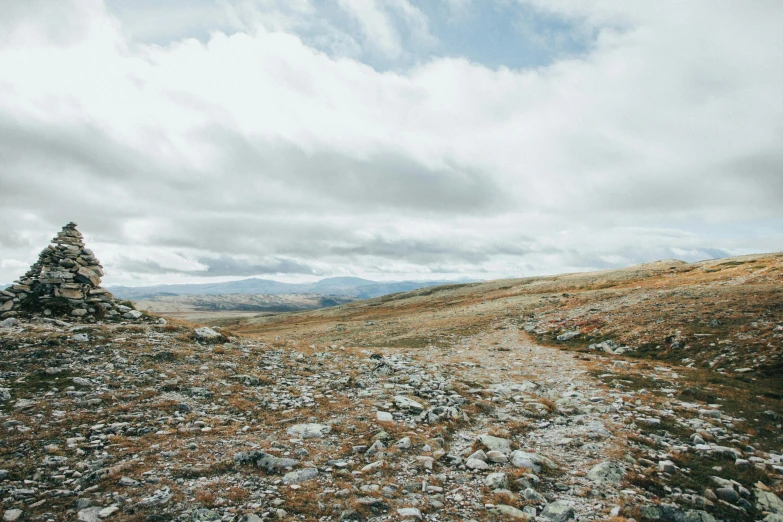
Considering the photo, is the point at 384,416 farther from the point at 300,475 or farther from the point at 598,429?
the point at 598,429

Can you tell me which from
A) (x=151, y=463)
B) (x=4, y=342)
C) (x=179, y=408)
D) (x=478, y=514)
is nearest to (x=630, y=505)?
(x=478, y=514)

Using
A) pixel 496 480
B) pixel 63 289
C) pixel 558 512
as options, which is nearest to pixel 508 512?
pixel 558 512

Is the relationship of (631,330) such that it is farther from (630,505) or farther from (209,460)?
(209,460)

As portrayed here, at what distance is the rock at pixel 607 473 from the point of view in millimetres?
8492

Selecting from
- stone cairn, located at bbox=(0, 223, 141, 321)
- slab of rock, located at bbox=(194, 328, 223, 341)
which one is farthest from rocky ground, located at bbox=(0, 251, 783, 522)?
stone cairn, located at bbox=(0, 223, 141, 321)

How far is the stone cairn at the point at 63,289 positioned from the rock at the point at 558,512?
24.2 meters

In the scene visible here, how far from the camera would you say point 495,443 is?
34.0 ft

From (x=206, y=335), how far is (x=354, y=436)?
1418 cm

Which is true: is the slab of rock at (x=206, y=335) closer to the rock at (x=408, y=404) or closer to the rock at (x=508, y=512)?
the rock at (x=408, y=404)

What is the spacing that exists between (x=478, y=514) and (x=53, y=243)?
28140mm

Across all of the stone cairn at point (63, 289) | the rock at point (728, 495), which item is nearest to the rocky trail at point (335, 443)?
the rock at point (728, 495)

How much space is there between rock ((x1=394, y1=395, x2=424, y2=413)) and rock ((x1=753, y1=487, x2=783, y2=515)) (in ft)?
28.9

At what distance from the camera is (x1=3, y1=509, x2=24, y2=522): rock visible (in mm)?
6066

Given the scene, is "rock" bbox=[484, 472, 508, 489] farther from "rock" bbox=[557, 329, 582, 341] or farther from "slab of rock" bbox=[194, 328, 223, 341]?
"rock" bbox=[557, 329, 582, 341]
